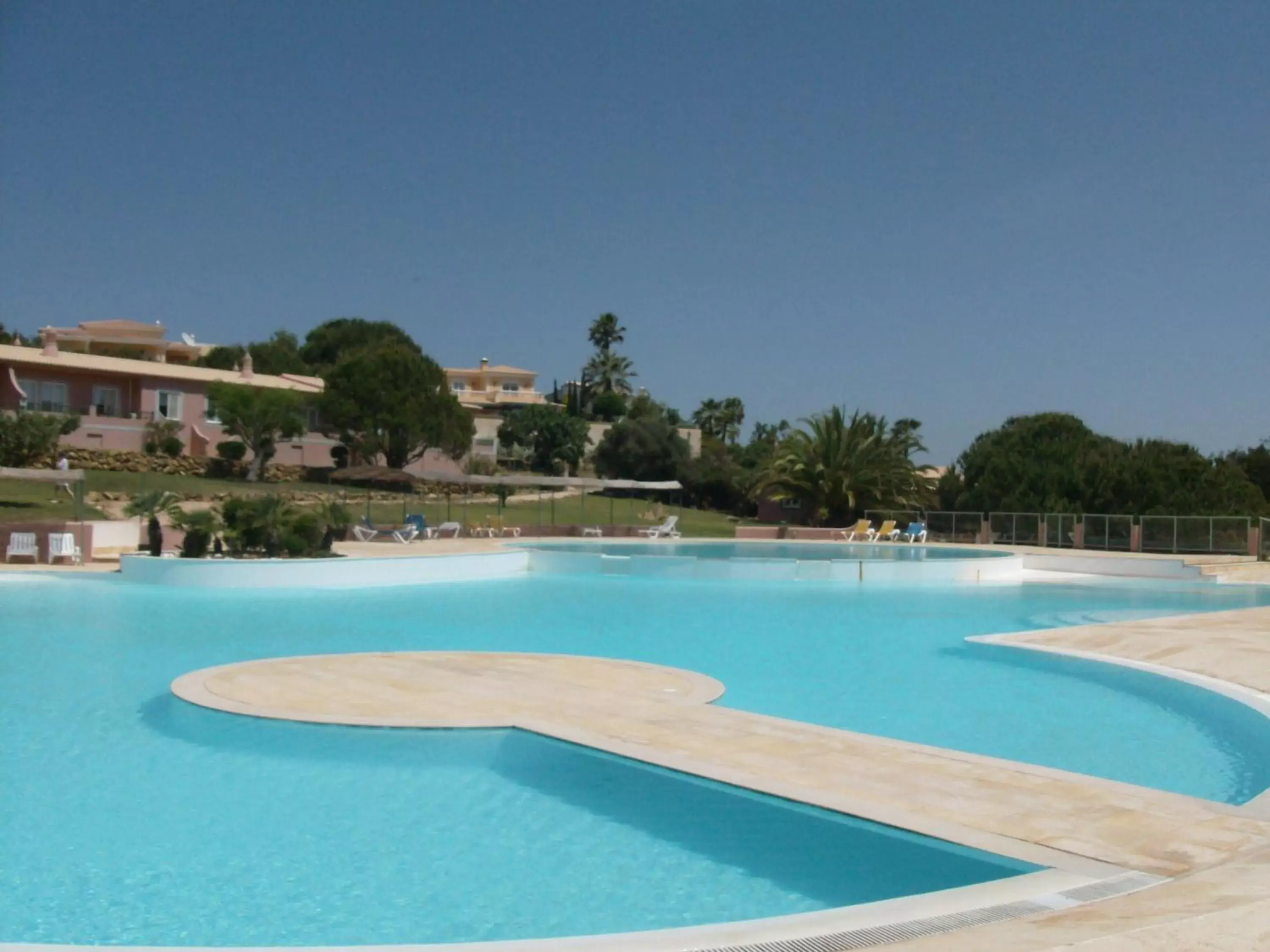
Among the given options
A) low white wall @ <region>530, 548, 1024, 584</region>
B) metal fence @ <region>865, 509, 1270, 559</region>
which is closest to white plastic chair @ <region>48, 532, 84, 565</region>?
low white wall @ <region>530, 548, 1024, 584</region>

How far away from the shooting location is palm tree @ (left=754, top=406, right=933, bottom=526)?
40250mm

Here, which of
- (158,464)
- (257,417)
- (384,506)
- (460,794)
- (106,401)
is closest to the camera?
(460,794)

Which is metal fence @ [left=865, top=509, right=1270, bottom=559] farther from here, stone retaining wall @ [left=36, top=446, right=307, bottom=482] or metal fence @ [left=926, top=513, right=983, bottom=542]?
stone retaining wall @ [left=36, top=446, right=307, bottom=482]

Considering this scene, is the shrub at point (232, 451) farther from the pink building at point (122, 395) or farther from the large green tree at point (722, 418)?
the large green tree at point (722, 418)

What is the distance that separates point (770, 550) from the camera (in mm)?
29047

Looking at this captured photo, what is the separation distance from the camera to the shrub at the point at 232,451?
4603 cm

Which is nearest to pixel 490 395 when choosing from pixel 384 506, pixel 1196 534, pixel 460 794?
pixel 384 506

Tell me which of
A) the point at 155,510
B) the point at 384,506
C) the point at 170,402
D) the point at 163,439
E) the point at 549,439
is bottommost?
the point at 384,506

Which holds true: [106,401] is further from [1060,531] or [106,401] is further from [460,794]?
[460,794]

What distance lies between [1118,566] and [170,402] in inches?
1482

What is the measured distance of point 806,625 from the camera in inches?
642

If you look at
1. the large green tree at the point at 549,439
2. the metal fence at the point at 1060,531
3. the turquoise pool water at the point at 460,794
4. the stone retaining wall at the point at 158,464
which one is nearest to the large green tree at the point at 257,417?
the stone retaining wall at the point at 158,464

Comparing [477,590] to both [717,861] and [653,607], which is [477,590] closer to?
[653,607]

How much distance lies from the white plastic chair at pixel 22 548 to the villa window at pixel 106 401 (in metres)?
26.2
